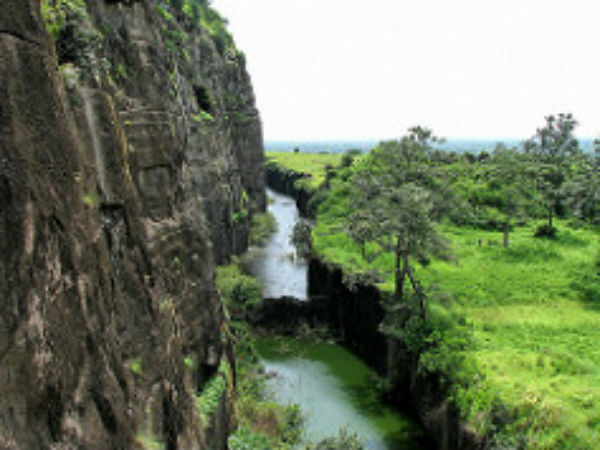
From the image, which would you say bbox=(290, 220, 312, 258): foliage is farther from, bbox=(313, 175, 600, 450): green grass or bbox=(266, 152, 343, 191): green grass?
bbox=(266, 152, 343, 191): green grass

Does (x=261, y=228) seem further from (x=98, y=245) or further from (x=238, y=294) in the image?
(x=98, y=245)

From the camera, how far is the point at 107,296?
457 inches

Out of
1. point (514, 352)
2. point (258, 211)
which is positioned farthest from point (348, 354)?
point (258, 211)

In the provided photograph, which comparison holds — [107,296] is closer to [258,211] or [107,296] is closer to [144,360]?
[144,360]

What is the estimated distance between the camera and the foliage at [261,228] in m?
68.2

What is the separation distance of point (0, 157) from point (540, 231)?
50.2m

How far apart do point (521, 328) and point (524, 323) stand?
0.75 meters

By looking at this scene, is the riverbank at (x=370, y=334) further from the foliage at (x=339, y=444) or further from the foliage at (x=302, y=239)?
the foliage at (x=302, y=239)

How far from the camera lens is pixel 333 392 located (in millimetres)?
30875

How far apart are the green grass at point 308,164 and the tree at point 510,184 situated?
3652 cm

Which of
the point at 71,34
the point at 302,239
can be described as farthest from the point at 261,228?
the point at 71,34

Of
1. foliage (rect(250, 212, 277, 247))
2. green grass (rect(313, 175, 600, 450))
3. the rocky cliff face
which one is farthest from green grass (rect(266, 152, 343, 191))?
the rocky cliff face

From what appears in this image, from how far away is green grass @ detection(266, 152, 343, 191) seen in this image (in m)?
95.3

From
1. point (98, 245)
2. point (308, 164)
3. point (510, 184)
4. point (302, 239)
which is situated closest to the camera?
point (98, 245)
